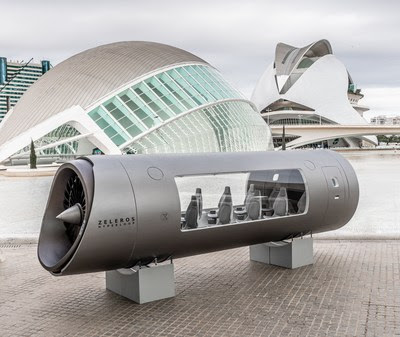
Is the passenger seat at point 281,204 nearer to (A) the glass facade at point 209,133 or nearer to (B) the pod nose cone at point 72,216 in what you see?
(B) the pod nose cone at point 72,216

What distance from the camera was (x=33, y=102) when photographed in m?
40.3

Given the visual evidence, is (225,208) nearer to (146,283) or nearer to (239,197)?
(239,197)

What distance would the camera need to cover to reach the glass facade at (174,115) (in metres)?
34.5

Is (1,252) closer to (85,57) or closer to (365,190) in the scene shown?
(365,190)

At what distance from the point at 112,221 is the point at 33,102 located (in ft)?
119

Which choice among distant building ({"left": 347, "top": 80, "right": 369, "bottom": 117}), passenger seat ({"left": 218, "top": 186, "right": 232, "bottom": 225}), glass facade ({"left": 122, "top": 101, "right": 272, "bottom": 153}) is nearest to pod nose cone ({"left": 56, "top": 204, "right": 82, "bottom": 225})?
passenger seat ({"left": 218, "top": 186, "right": 232, "bottom": 225})

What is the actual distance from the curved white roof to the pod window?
29.3 m

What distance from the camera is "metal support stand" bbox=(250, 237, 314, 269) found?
30.7 feet

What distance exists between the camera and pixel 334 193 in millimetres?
9383

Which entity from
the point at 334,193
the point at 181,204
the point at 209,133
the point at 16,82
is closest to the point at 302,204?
the point at 334,193

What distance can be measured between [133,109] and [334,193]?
27.4 metres

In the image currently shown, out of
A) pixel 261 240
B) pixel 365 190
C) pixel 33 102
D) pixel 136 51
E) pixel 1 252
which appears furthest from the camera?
pixel 136 51

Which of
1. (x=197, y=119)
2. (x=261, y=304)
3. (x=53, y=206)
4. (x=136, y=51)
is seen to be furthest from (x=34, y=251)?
(x=136, y=51)

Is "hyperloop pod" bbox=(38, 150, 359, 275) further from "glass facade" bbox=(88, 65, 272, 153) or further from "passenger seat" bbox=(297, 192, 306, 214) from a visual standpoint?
"glass facade" bbox=(88, 65, 272, 153)
